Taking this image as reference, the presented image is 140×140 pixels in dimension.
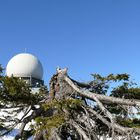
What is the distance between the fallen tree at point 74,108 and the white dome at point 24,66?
Answer: 27.3 metres

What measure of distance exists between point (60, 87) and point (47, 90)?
60.1 inches

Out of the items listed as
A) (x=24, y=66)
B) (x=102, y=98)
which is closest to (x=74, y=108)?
(x=102, y=98)

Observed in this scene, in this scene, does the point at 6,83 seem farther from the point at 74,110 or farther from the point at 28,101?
the point at 74,110

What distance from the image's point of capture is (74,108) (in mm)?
11555

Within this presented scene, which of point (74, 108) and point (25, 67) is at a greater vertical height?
point (25, 67)

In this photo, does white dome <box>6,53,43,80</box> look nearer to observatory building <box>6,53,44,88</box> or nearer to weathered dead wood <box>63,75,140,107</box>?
observatory building <box>6,53,44,88</box>

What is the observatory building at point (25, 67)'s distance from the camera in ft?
135

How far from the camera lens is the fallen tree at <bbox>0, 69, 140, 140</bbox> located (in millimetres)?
10469

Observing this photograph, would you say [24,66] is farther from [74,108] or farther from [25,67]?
[74,108]

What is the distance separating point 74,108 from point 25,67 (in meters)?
30.2

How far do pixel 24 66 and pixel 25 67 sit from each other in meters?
0.15

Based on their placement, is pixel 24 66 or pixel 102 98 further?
pixel 24 66

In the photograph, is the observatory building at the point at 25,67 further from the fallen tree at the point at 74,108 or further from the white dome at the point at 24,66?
the fallen tree at the point at 74,108

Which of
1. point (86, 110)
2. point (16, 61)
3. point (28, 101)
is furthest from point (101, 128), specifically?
point (16, 61)
